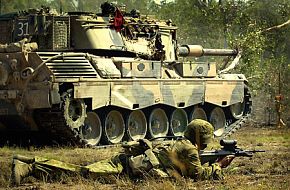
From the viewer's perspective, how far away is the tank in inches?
580

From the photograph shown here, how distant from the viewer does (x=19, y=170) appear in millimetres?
9008

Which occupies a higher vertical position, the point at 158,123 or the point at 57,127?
the point at 57,127

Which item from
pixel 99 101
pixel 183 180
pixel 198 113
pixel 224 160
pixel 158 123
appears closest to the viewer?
pixel 183 180

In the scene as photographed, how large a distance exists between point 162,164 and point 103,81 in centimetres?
663

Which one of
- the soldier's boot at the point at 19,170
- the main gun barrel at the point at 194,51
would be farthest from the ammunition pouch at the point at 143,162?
the main gun barrel at the point at 194,51

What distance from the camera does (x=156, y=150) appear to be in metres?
9.13

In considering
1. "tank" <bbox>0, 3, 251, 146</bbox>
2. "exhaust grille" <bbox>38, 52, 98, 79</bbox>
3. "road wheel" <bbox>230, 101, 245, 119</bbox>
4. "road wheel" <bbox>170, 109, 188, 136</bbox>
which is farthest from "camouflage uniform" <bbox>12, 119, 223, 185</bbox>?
"road wheel" <bbox>230, 101, 245, 119</bbox>

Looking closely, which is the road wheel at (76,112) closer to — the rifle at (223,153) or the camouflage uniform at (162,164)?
the camouflage uniform at (162,164)

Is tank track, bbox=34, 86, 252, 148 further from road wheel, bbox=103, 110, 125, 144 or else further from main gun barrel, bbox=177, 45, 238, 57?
main gun barrel, bbox=177, 45, 238, 57

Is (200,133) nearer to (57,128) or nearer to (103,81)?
(57,128)

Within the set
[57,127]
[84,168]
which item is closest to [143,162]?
[84,168]

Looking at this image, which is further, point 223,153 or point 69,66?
point 69,66

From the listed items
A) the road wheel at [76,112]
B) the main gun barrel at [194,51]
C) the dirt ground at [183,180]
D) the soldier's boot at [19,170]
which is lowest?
the dirt ground at [183,180]

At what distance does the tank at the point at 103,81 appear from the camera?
48.3 feet
